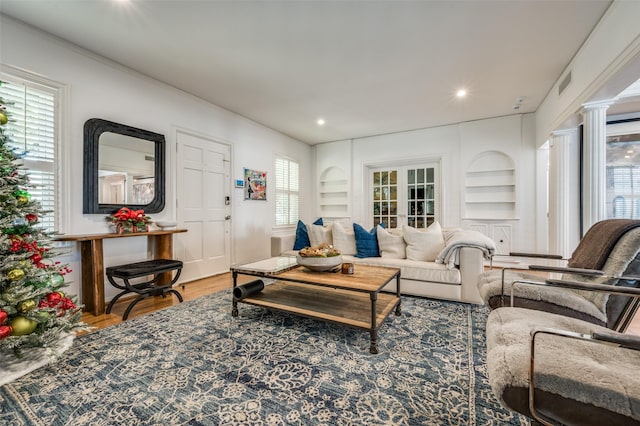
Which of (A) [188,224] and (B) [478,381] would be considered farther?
(A) [188,224]

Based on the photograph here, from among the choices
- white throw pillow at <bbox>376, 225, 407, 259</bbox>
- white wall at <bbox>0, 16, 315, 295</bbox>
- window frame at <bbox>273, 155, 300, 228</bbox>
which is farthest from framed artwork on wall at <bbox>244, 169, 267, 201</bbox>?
white throw pillow at <bbox>376, 225, 407, 259</bbox>

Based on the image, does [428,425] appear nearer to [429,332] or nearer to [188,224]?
[429,332]

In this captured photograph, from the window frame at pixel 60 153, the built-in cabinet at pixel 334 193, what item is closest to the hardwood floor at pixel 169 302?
the window frame at pixel 60 153

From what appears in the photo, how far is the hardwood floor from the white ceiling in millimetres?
2651

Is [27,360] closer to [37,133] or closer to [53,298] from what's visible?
[53,298]

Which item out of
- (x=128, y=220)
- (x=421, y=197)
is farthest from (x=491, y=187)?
(x=128, y=220)

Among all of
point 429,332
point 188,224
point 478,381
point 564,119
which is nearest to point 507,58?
point 564,119

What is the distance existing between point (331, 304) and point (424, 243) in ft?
4.80

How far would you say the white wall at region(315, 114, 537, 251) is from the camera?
4.55 meters

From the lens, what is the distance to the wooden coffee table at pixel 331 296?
6.41 ft

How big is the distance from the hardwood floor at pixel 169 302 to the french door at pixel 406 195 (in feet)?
10.7

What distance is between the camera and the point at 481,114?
458 centimetres

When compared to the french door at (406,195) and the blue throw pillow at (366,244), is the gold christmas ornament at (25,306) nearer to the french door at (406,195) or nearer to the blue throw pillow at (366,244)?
the blue throw pillow at (366,244)

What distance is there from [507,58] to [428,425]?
351cm
